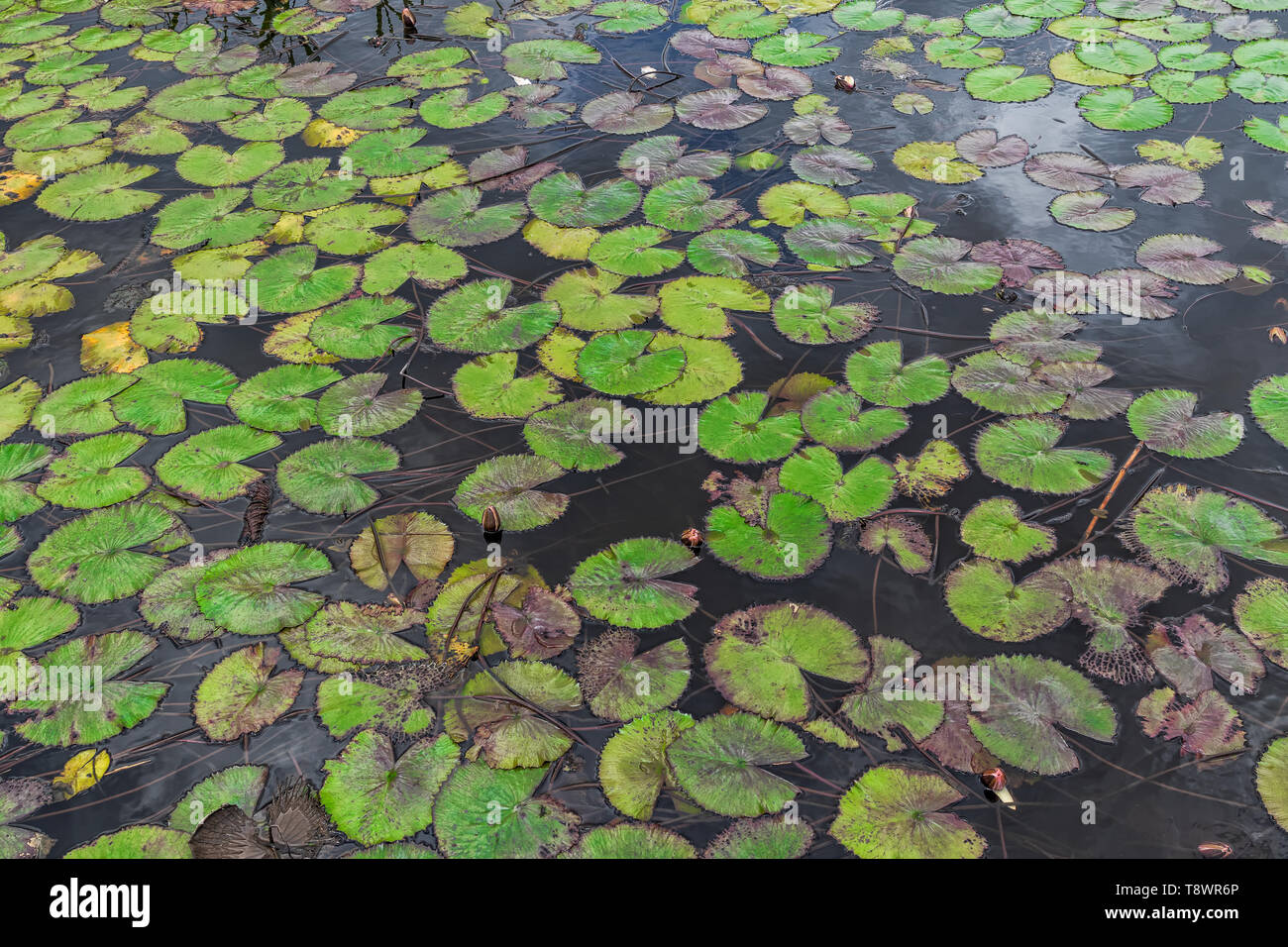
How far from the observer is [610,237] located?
4.68 m

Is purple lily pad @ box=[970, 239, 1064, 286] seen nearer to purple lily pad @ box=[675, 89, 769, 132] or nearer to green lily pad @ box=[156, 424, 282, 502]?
purple lily pad @ box=[675, 89, 769, 132]

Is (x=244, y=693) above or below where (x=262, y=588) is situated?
below

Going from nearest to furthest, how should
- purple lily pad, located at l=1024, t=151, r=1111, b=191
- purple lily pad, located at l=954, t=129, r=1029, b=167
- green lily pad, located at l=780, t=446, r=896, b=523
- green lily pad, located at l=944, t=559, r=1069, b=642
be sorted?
green lily pad, located at l=944, t=559, r=1069, b=642, green lily pad, located at l=780, t=446, r=896, b=523, purple lily pad, located at l=1024, t=151, r=1111, b=191, purple lily pad, located at l=954, t=129, r=1029, b=167

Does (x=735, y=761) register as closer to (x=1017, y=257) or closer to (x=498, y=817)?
(x=498, y=817)

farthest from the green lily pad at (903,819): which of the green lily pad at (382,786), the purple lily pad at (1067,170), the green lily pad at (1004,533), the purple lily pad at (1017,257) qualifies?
the purple lily pad at (1067,170)

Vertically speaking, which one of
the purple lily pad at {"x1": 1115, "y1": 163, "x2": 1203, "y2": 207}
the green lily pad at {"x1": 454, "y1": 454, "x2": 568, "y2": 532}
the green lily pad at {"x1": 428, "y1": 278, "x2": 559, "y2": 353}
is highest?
the purple lily pad at {"x1": 1115, "y1": 163, "x2": 1203, "y2": 207}

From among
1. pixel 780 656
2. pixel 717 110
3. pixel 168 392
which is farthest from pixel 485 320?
pixel 717 110

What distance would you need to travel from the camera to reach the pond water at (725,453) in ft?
8.87

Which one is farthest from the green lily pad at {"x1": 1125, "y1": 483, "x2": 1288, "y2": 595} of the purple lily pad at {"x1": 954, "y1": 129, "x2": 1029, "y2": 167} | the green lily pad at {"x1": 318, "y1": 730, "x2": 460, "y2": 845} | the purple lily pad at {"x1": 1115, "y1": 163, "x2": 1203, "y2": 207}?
the green lily pad at {"x1": 318, "y1": 730, "x2": 460, "y2": 845}

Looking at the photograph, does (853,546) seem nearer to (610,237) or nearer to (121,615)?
(610,237)

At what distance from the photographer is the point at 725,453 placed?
366cm

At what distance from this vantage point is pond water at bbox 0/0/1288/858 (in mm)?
2703

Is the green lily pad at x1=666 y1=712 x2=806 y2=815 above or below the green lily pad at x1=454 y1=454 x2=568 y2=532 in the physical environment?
below
